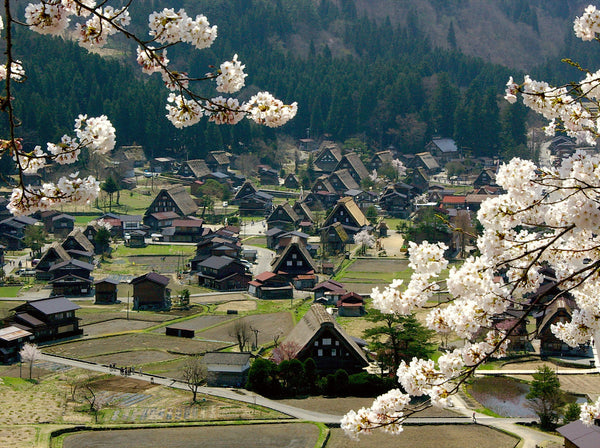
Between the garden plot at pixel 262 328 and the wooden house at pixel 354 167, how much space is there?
34.2 metres

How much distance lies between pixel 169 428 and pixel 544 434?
1050cm

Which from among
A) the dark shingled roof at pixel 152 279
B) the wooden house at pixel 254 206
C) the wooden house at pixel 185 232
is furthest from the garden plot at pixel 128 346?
the wooden house at pixel 254 206

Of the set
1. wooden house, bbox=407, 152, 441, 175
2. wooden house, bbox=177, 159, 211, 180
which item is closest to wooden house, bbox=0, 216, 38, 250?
wooden house, bbox=177, 159, 211, 180

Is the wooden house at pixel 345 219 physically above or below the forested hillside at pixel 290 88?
below

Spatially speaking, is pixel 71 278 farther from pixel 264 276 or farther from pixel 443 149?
pixel 443 149

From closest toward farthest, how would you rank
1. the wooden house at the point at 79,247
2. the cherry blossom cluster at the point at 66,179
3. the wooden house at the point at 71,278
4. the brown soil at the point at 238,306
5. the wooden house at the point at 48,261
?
the cherry blossom cluster at the point at 66,179, the brown soil at the point at 238,306, the wooden house at the point at 71,278, the wooden house at the point at 48,261, the wooden house at the point at 79,247

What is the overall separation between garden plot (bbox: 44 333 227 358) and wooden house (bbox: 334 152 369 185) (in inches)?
1531

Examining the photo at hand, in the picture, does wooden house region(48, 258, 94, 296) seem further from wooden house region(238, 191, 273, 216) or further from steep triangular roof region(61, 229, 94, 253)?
wooden house region(238, 191, 273, 216)

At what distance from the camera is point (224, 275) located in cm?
4097

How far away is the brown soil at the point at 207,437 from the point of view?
62.1ft

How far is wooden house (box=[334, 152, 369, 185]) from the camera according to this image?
67.5 metres

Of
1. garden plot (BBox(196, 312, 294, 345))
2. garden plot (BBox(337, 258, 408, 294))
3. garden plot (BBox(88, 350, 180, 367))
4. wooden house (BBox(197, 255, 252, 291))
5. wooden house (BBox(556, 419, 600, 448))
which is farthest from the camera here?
wooden house (BBox(197, 255, 252, 291))

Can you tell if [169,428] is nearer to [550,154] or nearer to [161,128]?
[161,128]

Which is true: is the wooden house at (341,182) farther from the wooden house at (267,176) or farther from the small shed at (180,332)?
the small shed at (180,332)
